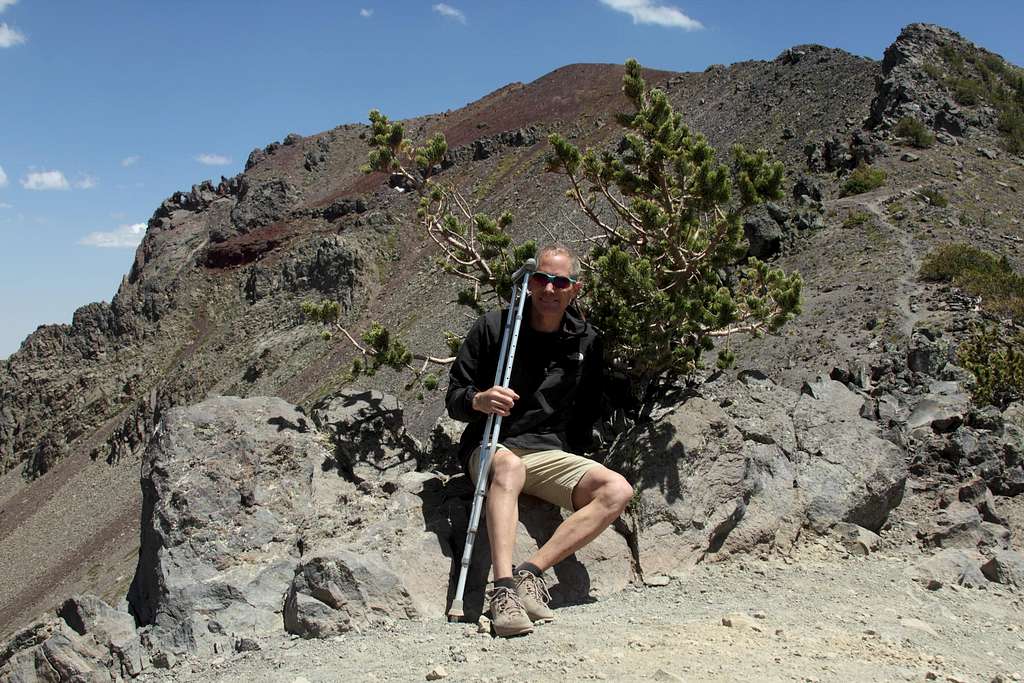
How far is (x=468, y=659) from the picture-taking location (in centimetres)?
403

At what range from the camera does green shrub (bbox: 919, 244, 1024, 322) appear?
14.2 m

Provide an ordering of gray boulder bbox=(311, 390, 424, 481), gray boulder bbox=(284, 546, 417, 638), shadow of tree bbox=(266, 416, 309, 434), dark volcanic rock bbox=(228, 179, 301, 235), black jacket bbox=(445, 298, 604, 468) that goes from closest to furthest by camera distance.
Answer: gray boulder bbox=(284, 546, 417, 638) → black jacket bbox=(445, 298, 604, 468) → shadow of tree bbox=(266, 416, 309, 434) → gray boulder bbox=(311, 390, 424, 481) → dark volcanic rock bbox=(228, 179, 301, 235)

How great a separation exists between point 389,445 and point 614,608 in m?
2.79

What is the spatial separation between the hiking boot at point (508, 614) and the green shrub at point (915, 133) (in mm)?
27237

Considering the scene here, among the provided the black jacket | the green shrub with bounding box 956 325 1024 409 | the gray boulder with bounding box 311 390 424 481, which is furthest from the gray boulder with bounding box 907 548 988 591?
the green shrub with bounding box 956 325 1024 409

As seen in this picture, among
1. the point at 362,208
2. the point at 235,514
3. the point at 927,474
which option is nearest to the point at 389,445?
the point at 235,514

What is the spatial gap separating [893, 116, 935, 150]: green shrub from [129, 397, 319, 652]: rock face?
26.1 metres

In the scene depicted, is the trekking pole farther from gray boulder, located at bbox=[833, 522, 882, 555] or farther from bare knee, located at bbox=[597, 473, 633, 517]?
gray boulder, located at bbox=[833, 522, 882, 555]

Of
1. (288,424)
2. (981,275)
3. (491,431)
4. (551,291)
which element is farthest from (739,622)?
(981,275)

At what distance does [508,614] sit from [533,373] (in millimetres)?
1589

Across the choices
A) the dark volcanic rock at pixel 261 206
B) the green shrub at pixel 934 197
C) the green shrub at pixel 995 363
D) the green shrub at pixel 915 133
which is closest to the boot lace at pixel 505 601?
the green shrub at pixel 995 363

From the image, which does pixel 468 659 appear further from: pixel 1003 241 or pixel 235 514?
pixel 1003 241

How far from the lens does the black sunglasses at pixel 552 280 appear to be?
5113mm

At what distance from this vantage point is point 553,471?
5066 millimetres
